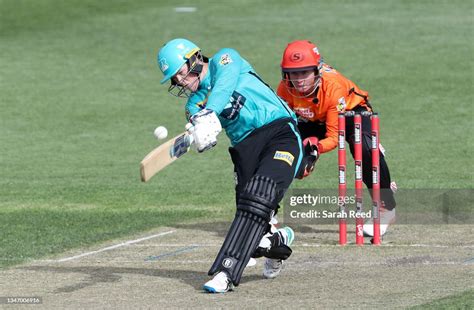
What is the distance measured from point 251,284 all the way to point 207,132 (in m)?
1.56

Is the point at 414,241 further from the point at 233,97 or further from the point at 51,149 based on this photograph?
the point at 51,149

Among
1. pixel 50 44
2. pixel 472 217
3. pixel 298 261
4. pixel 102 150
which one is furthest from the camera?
pixel 50 44

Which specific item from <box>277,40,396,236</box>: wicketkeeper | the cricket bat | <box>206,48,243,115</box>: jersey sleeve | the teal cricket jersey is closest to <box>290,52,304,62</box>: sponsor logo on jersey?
<box>277,40,396,236</box>: wicketkeeper

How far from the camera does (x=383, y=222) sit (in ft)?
39.1

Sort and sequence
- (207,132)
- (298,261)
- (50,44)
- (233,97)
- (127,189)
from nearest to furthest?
(207,132), (233,97), (298,261), (127,189), (50,44)

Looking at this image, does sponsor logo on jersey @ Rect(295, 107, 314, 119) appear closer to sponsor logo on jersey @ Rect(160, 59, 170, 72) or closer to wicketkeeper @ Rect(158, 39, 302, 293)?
wicketkeeper @ Rect(158, 39, 302, 293)

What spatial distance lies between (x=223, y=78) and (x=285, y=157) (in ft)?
2.65

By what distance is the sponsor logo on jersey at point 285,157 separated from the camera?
9281mm

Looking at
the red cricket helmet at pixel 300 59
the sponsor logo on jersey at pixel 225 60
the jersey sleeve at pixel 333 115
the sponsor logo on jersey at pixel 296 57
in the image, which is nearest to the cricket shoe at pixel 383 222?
the jersey sleeve at pixel 333 115

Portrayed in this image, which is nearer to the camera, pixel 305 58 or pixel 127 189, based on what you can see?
pixel 305 58

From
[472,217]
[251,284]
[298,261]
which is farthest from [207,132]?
[472,217]

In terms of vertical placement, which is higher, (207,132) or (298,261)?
(207,132)

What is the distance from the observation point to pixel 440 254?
10539 mm

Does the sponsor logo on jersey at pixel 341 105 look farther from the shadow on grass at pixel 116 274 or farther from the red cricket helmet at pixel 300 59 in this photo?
the shadow on grass at pixel 116 274
